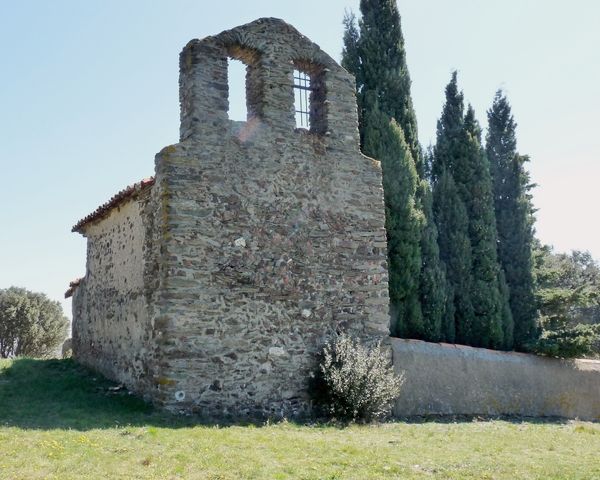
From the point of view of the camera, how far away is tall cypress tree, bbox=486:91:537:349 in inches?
662

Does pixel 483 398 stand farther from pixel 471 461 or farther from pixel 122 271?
pixel 122 271

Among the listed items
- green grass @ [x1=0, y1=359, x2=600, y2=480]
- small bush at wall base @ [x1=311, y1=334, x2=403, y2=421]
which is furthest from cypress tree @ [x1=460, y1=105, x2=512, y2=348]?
small bush at wall base @ [x1=311, y1=334, x2=403, y2=421]

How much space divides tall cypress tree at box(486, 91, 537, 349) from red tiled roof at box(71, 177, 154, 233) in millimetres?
10495

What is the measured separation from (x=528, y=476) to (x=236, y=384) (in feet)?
15.8

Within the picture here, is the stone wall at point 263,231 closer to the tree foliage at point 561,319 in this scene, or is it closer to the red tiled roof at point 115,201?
the red tiled roof at point 115,201

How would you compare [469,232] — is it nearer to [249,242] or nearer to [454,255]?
[454,255]

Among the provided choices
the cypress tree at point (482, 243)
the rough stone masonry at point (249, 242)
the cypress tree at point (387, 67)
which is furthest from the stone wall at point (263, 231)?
the cypress tree at point (482, 243)

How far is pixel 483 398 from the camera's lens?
1217 cm

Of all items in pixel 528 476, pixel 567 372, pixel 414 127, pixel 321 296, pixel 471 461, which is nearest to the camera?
pixel 528 476

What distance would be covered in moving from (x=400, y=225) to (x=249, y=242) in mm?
5148

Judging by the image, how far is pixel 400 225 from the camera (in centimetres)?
1435

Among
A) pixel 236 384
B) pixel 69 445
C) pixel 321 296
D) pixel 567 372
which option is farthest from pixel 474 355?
pixel 69 445

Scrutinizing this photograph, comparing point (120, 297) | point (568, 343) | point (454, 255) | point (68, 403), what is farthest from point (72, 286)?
point (568, 343)

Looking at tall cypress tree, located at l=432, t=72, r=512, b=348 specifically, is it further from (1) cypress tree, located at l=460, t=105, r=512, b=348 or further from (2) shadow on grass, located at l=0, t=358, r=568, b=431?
(2) shadow on grass, located at l=0, t=358, r=568, b=431
